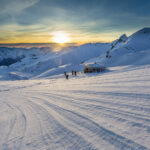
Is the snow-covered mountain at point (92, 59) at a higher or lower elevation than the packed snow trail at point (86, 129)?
higher

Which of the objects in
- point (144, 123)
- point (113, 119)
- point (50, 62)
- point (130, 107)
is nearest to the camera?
point (144, 123)

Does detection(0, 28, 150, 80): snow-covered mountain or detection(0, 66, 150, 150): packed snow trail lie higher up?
detection(0, 28, 150, 80): snow-covered mountain

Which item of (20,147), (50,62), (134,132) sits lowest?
(20,147)

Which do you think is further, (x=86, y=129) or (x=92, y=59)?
(x=92, y=59)

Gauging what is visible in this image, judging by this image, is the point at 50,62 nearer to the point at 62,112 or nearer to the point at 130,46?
the point at 130,46

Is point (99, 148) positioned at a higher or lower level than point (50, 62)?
lower

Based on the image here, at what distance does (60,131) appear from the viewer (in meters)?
3.59

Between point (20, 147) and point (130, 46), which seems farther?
point (130, 46)

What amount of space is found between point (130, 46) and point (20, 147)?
249 feet

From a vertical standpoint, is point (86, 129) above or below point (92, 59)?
below

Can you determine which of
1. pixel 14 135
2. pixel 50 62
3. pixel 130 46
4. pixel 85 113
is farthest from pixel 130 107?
pixel 50 62

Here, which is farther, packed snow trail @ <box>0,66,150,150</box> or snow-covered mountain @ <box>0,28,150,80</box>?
snow-covered mountain @ <box>0,28,150,80</box>

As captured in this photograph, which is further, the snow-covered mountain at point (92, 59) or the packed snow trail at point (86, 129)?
the snow-covered mountain at point (92, 59)

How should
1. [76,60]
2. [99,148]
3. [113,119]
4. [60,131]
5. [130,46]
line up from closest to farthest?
[99,148] < [60,131] < [113,119] < [130,46] < [76,60]
